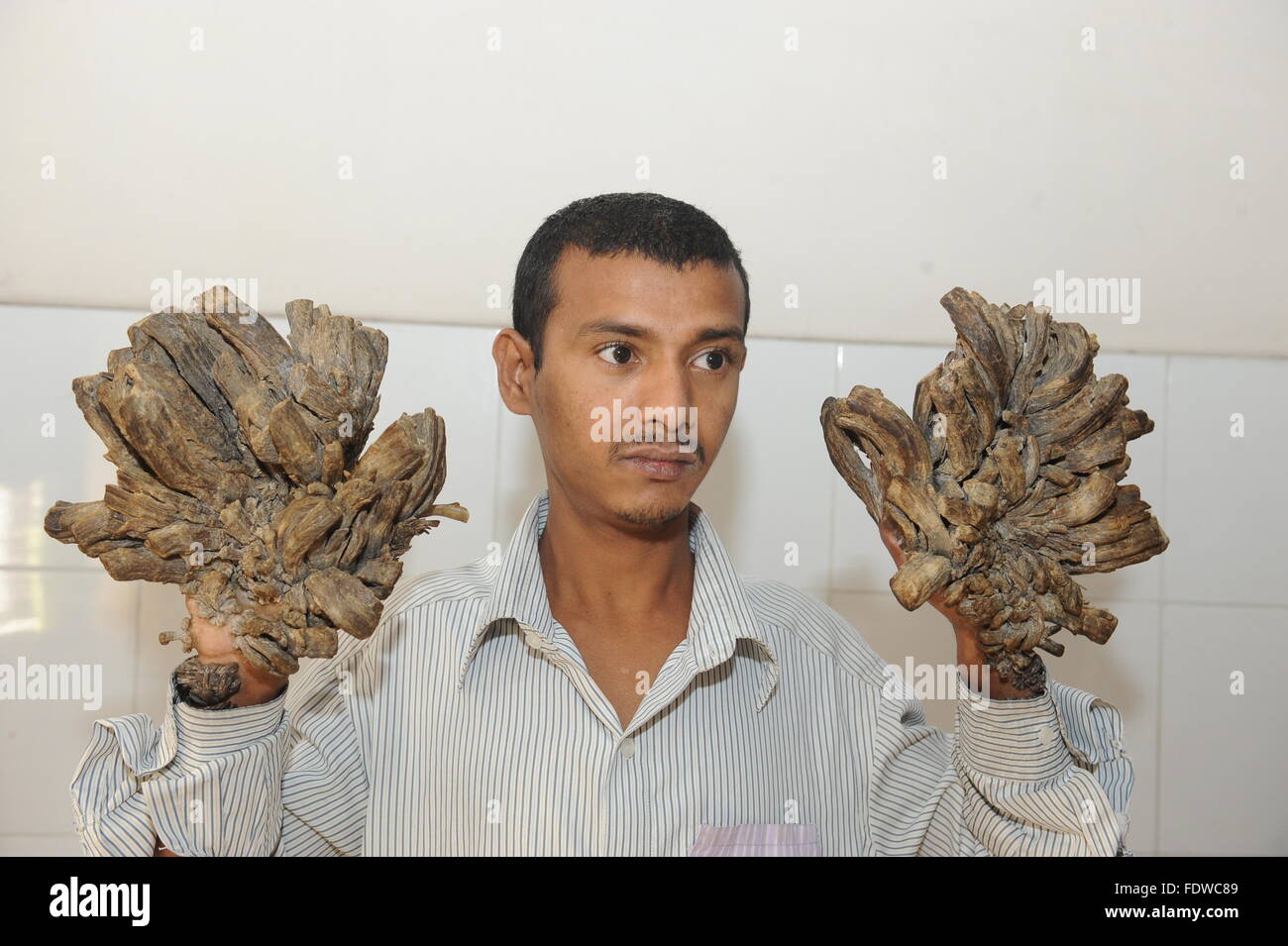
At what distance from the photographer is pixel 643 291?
4.03 feet

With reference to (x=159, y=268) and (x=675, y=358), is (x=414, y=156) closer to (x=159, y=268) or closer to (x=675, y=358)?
(x=159, y=268)

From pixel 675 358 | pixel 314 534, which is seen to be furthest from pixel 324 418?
pixel 675 358

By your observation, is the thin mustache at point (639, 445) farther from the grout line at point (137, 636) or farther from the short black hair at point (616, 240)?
the grout line at point (137, 636)

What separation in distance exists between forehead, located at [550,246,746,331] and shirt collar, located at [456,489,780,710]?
0.29 meters

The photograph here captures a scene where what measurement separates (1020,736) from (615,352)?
0.59m

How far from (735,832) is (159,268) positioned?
3.98 ft

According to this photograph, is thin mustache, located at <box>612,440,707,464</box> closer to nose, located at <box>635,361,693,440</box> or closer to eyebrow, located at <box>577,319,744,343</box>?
nose, located at <box>635,361,693,440</box>

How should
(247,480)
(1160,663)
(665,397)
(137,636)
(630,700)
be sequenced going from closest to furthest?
(247,480), (665,397), (630,700), (137,636), (1160,663)

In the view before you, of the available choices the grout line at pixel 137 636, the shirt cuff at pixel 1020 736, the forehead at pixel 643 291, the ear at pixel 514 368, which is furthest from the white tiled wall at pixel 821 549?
the shirt cuff at pixel 1020 736

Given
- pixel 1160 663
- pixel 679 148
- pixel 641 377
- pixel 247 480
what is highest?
pixel 679 148

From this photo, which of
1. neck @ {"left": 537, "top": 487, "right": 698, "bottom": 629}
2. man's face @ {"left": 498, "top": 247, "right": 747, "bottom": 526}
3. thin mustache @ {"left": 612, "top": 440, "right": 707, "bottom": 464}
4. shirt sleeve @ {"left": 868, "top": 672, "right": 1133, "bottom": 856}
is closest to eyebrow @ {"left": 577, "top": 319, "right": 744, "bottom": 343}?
man's face @ {"left": 498, "top": 247, "right": 747, "bottom": 526}

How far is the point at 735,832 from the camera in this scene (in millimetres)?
1238

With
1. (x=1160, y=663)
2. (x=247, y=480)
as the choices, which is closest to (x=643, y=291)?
(x=247, y=480)

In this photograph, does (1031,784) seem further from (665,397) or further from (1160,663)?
(1160,663)
